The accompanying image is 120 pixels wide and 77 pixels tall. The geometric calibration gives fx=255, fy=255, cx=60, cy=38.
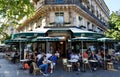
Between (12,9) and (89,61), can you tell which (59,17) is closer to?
(89,61)

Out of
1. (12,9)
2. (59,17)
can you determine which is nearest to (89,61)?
(12,9)

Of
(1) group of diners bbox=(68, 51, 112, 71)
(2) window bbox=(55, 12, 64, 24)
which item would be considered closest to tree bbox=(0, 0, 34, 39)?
(1) group of diners bbox=(68, 51, 112, 71)

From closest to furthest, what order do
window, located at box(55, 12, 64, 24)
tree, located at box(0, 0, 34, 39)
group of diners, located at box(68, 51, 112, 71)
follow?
tree, located at box(0, 0, 34, 39), group of diners, located at box(68, 51, 112, 71), window, located at box(55, 12, 64, 24)

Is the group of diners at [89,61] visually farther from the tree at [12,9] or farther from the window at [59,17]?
the window at [59,17]

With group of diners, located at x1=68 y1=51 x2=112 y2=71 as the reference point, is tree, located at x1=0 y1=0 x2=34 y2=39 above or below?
above

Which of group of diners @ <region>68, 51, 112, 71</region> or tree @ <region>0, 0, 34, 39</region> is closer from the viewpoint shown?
tree @ <region>0, 0, 34, 39</region>

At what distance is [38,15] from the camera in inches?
1339

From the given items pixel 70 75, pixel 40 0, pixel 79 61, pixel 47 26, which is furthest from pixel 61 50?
pixel 70 75

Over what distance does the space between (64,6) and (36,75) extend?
15.0 m

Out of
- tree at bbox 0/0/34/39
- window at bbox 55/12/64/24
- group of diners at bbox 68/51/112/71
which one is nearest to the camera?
tree at bbox 0/0/34/39

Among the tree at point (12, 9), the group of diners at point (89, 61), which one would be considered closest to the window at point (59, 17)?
the group of diners at point (89, 61)

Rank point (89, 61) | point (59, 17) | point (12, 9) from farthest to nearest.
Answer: point (59, 17)
point (89, 61)
point (12, 9)

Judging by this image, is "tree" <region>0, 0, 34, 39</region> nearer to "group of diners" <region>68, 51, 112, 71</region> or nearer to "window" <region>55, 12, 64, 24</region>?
"group of diners" <region>68, 51, 112, 71</region>

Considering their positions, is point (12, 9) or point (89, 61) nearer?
point (12, 9)
